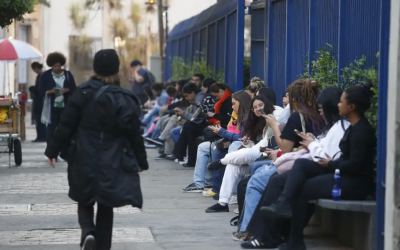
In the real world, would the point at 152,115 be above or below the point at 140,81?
below

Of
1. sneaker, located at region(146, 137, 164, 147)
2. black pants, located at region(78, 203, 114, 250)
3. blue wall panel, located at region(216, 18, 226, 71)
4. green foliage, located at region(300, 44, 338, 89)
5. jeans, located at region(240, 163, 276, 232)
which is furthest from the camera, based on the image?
sneaker, located at region(146, 137, 164, 147)

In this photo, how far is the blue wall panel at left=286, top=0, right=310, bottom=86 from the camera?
36.6 ft

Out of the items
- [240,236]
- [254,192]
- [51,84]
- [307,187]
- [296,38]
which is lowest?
[240,236]

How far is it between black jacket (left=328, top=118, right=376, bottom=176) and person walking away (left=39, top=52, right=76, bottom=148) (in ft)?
29.3

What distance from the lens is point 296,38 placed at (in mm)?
11602

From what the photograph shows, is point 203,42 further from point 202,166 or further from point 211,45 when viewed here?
point 202,166

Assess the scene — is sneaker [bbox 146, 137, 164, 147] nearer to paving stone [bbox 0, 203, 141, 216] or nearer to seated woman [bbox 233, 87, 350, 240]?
paving stone [bbox 0, 203, 141, 216]

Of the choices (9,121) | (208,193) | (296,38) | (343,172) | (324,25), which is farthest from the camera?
(9,121)

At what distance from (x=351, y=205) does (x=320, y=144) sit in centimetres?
65

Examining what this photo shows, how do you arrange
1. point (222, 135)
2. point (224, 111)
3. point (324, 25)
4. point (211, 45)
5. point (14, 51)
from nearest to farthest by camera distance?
point (324, 25)
point (222, 135)
point (224, 111)
point (14, 51)
point (211, 45)

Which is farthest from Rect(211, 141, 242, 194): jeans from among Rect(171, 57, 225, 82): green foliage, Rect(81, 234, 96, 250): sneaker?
Rect(171, 57, 225, 82): green foliage

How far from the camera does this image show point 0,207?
10227 millimetres

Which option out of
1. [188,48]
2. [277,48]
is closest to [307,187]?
[277,48]

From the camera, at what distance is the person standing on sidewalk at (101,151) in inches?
267
